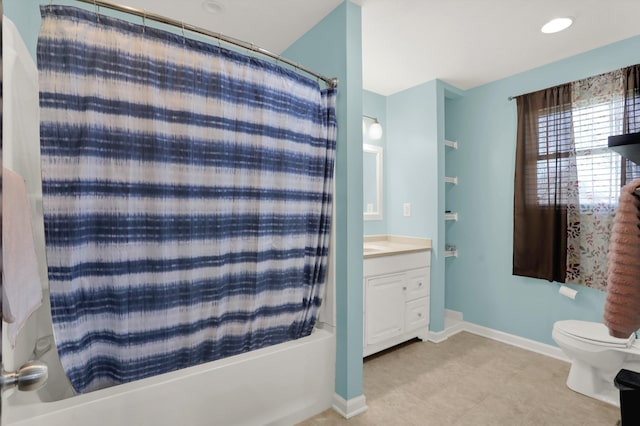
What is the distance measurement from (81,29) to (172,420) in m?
1.69

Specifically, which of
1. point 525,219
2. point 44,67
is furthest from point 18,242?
point 525,219

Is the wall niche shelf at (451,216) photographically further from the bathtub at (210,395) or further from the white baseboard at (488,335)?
the bathtub at (210,395)

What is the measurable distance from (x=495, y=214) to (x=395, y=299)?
1.35m

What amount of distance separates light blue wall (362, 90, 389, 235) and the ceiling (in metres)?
0.51

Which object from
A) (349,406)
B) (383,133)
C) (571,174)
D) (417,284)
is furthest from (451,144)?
(349,406)

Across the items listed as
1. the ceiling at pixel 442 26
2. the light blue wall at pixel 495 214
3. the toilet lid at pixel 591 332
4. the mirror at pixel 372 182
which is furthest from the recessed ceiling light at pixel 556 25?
the toilet lid at pixel 591 332

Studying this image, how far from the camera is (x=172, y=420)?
1379mm

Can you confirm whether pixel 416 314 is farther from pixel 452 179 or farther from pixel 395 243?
pixel 452 179

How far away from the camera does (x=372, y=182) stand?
3.28 metres

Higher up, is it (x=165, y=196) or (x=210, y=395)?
(x=165, y=196)

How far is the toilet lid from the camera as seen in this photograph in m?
1.93

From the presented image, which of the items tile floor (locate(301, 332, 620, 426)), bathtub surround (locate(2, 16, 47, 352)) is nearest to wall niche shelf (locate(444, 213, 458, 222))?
tile floor (locate(301, 332, 620, 426))

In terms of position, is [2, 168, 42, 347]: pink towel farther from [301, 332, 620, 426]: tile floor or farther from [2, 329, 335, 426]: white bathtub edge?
[301, 332, 620, 426]: tile floor

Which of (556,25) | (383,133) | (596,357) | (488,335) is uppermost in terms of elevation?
(556,25)
